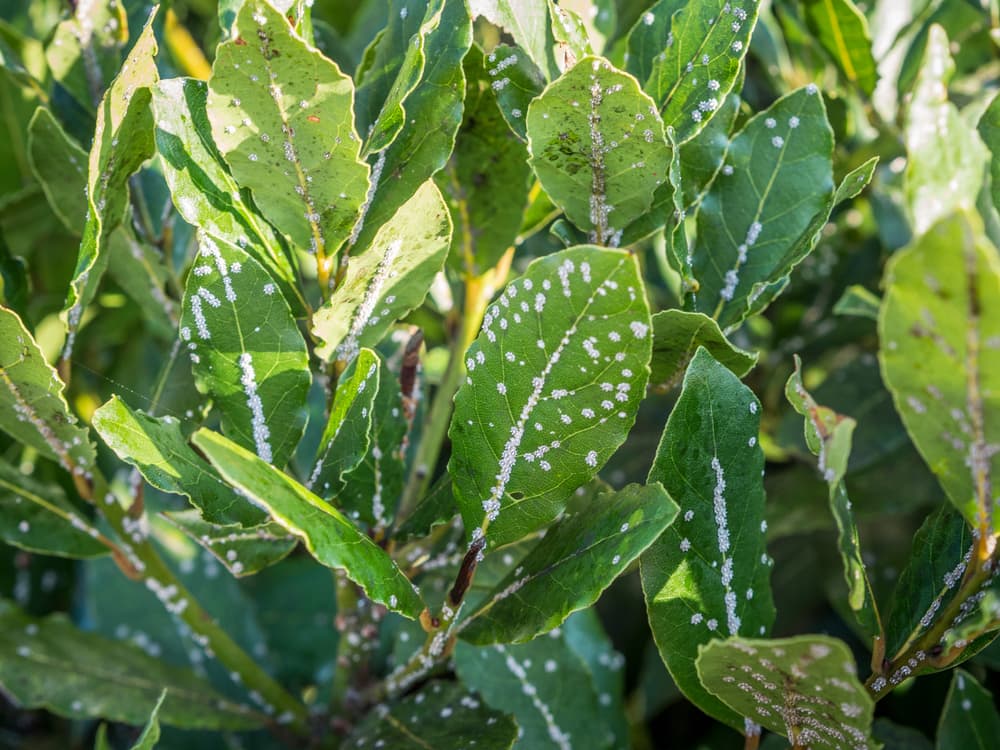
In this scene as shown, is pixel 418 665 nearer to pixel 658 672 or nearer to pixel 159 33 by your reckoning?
pixel 658 672

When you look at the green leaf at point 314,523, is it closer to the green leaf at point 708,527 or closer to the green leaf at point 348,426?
the green leaf at point 348,426

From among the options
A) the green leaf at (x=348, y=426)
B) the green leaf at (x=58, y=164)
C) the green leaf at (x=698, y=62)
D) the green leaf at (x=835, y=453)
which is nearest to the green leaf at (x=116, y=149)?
the green leaf at (x=58, y=164)

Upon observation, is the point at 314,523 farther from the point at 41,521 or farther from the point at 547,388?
the point at 41,521

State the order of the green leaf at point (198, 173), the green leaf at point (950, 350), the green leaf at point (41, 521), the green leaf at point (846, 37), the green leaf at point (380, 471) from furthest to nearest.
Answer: the green leaf at point (846, 37)
the green leaf at point (41, 521)
the green leaf at point (380, 471)
the green leaf at point (198, 173)
the green leaf at point (950, 350)

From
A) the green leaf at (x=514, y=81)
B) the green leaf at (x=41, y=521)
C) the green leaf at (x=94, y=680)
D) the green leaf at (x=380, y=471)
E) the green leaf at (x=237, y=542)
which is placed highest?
the green leaf at (x=514, y=81)

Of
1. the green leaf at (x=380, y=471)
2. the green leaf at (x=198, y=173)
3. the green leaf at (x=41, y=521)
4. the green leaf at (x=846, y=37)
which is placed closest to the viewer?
the green leaf at (x=198, y=173)

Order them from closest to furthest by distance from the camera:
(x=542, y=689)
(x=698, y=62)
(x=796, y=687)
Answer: (x=796, y=687) → (x=698, y=62) → (x=542, y=689)

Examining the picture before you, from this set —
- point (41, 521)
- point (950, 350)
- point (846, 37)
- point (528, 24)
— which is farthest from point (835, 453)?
point (41, 521)

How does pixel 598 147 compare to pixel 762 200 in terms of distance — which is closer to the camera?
pixel 598 147
